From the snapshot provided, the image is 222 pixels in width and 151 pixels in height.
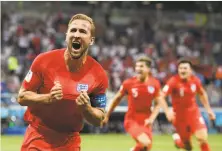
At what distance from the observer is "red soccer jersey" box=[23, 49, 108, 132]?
6.18 metres

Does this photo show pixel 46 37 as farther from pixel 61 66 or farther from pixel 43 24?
pixel 61 66

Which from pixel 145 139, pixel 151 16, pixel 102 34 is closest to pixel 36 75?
pixel 145 139

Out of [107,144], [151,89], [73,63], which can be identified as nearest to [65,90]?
[73,63]

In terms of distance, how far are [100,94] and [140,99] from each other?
7212mm

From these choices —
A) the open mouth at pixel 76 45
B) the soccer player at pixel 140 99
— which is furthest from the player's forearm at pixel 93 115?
the soccer player at pixel 140 99

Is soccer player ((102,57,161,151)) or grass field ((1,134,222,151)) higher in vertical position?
soccer player ((102,57,161,151))

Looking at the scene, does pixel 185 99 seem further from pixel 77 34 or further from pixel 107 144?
pixel 77 34

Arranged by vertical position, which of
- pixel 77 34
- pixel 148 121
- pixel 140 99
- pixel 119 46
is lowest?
pixel 148 121

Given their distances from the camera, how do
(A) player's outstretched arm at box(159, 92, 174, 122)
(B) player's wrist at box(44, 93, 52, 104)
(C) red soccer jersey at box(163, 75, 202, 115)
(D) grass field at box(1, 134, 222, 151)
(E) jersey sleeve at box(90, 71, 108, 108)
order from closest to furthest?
(B) player's wrist at box(44, 93, 52, 104), (E) jersey sleeve at box(90, 71, 108, 108), (A) player's outstretched arm at box(159, 92, 174, 122), (C) red soccer jersey at box(163, 75, 202, 115), (D) grass field at box(1, 134, 222, 151)

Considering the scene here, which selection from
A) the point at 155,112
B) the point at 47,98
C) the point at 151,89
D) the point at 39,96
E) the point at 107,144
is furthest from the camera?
the point at 107,144

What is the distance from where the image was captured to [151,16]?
33219 millimetres

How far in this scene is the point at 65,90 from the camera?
6.16m

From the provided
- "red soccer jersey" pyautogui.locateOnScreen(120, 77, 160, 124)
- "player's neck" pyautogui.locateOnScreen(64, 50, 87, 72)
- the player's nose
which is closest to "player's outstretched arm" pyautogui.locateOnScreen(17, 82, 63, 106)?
"player's neck" pyautogui.locateOnScreen(64, 50, 87, 72)

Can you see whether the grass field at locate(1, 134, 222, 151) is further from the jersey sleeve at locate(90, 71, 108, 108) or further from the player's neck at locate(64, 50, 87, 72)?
the player's neck at locate(64, 50, 87, 72)
